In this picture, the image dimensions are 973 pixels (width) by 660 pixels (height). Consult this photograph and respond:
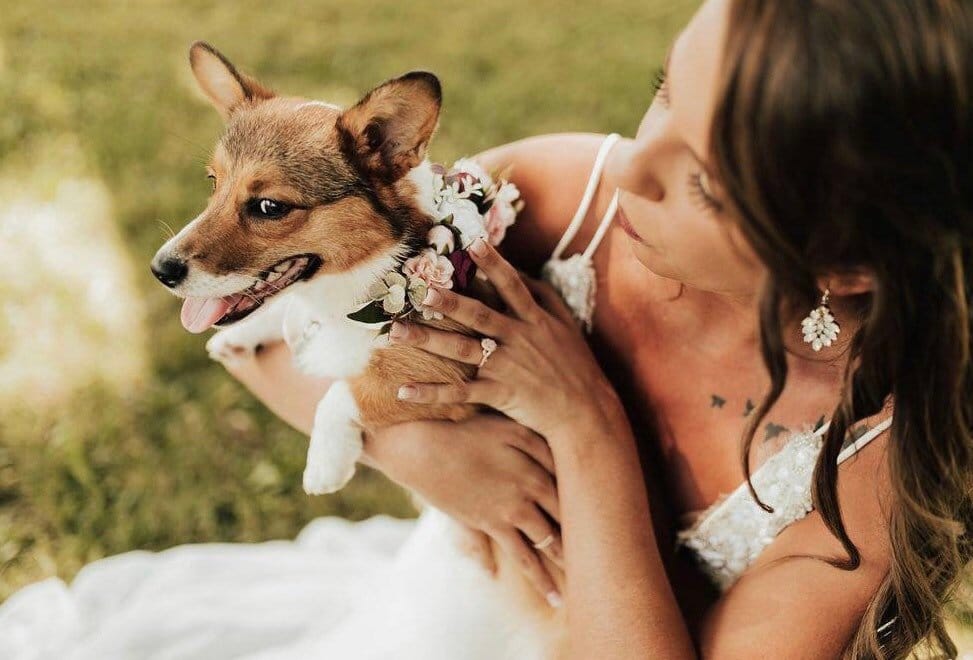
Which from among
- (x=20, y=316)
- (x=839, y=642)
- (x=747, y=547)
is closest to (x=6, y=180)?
(x=20, y=316)

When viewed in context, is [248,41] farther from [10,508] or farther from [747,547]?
[747,547]

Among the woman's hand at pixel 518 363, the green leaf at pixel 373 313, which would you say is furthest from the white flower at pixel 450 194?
the green leaf at pixel 373 313

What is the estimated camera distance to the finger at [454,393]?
1729 mm

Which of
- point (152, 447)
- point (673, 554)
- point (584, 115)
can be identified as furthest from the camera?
point (584, 115)

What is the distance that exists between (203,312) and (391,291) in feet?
1.17

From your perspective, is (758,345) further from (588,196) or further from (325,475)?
(325,475)

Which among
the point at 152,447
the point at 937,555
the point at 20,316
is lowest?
the point at 152,447

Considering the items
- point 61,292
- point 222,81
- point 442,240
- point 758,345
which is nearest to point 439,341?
point 442,240

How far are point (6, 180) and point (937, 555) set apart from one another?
11.8 feet

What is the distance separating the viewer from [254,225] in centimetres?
163

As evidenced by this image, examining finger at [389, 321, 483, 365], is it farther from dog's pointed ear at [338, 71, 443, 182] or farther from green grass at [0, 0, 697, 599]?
green grass at [0, 0, 697, 599]

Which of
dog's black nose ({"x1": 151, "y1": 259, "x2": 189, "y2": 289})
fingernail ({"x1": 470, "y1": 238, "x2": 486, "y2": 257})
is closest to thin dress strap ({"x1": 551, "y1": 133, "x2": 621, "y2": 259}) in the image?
fingernail ({"x1": 470, "y1": 238, "x2": 486, "y2": 257})

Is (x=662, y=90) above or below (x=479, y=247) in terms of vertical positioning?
above

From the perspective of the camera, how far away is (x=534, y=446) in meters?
1.80
